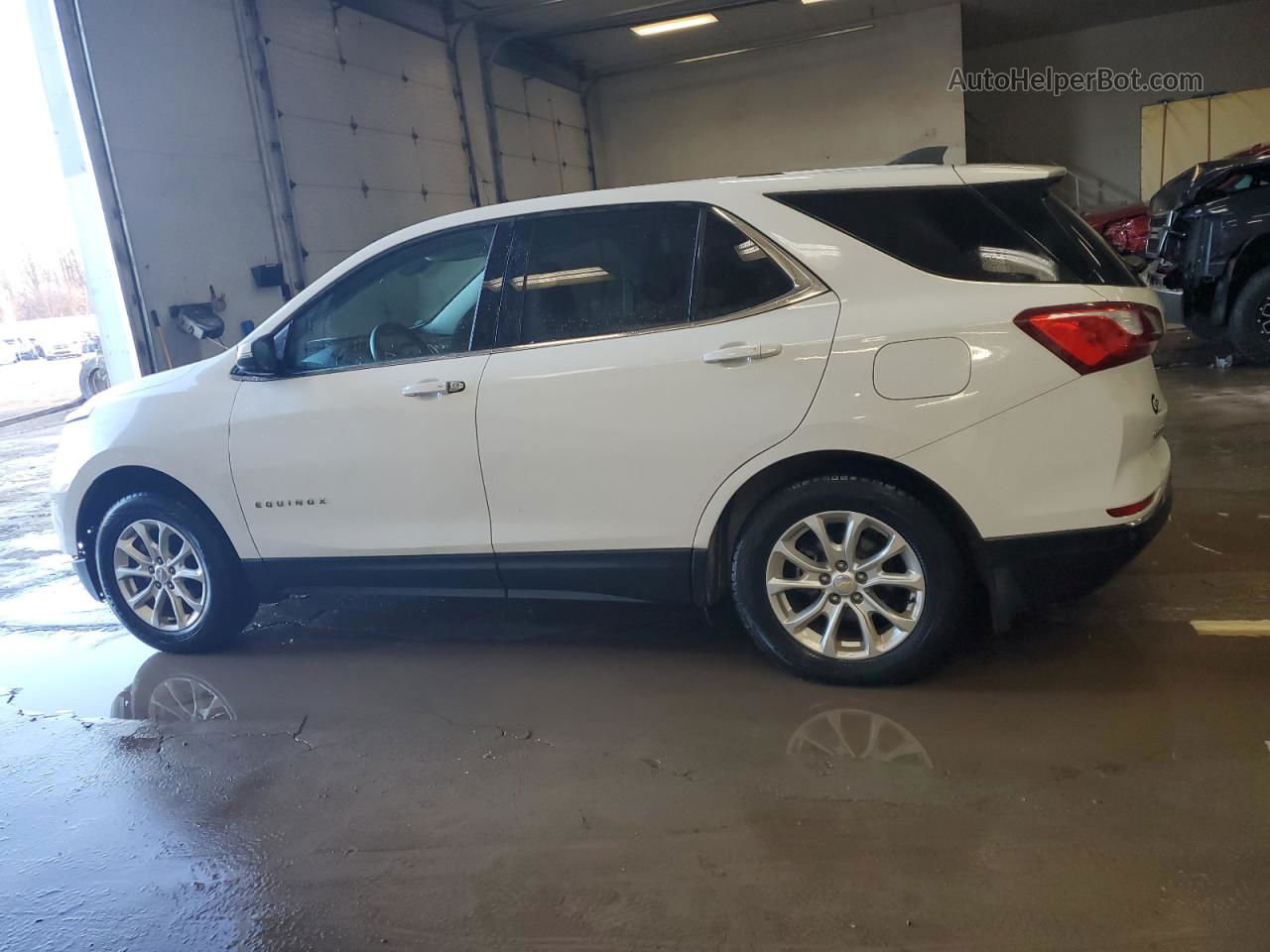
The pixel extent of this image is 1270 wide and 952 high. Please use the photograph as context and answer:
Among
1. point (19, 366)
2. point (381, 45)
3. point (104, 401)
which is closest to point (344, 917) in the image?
point (104, 401)

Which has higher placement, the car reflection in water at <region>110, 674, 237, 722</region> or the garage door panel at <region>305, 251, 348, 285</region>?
the garage door panel at <region>305, 251, 348, 285</region>

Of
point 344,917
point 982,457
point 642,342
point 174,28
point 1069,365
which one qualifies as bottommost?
point 344,917

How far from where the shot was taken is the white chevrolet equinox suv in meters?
2.84

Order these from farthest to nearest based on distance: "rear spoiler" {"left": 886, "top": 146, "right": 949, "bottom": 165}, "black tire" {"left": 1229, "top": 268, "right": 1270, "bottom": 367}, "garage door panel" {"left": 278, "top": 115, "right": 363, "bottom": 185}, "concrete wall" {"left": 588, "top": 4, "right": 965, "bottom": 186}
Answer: "concrete wall" {"left": 588, "top": 4, "right": 965, "bottom": 186}, "garage door panel" {"left": 278, "top": 115, "right": 363, "bottom": 185}, "black tire" {"left": 1229, "top": 268, "right": 1270, "bottom": 367}, "rear spoiler" {"left": 886, "top": 146, "right": 949, "bottom": 165}

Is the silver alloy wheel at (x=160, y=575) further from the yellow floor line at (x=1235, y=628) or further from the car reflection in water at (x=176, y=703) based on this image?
the yellow floor line at (x=1235, y=628)

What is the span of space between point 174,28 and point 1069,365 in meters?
8.52

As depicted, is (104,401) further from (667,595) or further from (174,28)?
Answer: (174,28)

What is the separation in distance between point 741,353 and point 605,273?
25.6 inches

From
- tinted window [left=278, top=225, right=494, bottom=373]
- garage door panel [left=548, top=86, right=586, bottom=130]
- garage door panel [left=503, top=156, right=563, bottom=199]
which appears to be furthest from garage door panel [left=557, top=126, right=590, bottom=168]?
tinted window [left=278, top=225, right=494, bottom=373]

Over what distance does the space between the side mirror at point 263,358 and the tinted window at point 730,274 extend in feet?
5.85

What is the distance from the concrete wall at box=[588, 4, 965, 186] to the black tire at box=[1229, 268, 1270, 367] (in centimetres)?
789

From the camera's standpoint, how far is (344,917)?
7.71 feet

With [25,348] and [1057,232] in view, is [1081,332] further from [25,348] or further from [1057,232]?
[25,348]

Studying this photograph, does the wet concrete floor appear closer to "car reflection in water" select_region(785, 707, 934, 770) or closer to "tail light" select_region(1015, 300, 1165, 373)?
"car reflection in water" select_region(785, 707, 934, 770)
